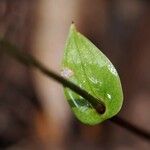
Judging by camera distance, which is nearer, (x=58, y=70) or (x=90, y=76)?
(x=90, y=76)

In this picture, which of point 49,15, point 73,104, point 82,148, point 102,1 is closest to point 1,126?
point 82,148

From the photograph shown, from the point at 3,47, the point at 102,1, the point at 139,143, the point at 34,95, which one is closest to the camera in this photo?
the point at 3,47

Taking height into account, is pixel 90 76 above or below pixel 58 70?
above

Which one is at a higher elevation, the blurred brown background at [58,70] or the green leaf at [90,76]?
the green leaf at [90,76]

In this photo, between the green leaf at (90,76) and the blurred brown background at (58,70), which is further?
the blurred brown background at (58,70)

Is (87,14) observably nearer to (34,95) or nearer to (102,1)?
(102,1)
